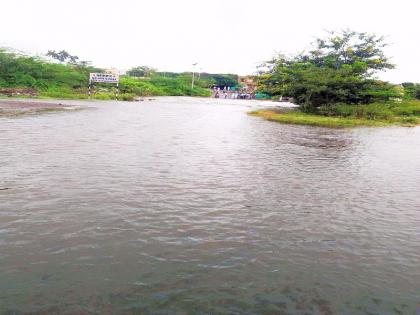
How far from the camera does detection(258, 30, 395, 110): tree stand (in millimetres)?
32219

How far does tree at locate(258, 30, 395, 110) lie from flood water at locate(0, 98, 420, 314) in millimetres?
21667

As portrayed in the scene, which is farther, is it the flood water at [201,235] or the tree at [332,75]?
the tree at [332,75]

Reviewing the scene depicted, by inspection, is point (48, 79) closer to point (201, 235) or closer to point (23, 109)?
point (23, 109)

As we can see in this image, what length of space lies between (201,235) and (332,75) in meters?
30.1

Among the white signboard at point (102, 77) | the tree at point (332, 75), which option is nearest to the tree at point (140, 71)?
the white signboard at point (102, 77)

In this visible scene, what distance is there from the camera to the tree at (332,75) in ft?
106

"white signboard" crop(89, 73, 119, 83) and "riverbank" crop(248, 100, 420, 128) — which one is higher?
"white signboard" crop(89, 73, 119, 83)

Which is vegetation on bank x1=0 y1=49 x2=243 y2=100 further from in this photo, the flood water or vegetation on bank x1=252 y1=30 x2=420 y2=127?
the flood water

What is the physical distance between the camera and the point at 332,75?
3278cm

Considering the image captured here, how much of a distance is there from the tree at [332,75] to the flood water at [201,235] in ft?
71.1

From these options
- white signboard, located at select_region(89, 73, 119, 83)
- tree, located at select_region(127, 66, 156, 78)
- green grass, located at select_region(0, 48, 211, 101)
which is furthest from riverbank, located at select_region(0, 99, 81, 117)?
tree, located at select_region(127, 66, 156, 78)

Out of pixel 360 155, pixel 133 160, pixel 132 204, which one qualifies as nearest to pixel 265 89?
pixel 360 155

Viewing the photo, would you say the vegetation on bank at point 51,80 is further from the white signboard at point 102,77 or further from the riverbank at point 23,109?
the riverbank at point 23,109

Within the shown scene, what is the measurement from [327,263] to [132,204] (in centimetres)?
A: 357
